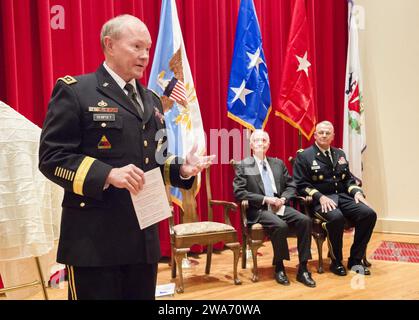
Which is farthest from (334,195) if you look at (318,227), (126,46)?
(126,46)

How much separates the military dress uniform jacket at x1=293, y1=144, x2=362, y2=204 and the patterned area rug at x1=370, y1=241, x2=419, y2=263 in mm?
811

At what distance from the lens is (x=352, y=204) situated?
414 cm

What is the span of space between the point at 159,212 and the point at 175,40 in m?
2.92

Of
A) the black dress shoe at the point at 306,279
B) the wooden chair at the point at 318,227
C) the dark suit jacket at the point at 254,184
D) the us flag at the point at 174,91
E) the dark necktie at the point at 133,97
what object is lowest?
the black dress shoe at the point at 306,279

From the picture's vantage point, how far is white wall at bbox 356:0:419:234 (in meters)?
5.60

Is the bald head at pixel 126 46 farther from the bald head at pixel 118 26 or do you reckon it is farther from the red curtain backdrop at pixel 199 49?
the red curtain backdrop at pixel 199 49

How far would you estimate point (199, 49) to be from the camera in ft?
15.6

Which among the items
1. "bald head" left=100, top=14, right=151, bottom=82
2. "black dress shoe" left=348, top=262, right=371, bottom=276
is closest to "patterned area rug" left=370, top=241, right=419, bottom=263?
"black dress shoe" left=348, top=262, right=371, bottom=276

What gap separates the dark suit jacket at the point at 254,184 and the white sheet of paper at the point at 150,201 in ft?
7.87


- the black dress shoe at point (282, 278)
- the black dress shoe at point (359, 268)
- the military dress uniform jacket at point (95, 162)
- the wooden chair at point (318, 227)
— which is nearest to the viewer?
the military dress uniform jacket at point (95, 162)

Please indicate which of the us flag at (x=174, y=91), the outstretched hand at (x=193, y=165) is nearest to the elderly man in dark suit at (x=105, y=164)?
the outstretched hand at (x=193, y=165)

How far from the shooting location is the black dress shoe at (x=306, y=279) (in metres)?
3.63

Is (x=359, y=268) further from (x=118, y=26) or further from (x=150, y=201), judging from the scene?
(x=118, y=26)

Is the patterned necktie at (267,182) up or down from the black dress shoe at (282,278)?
up
